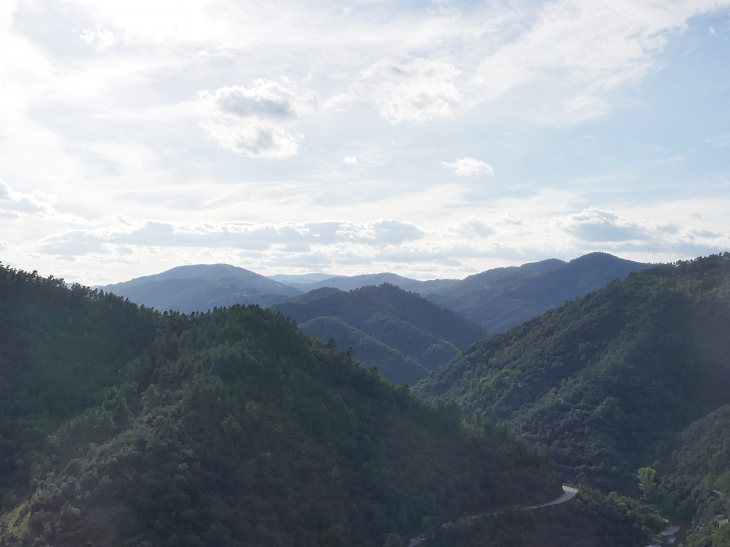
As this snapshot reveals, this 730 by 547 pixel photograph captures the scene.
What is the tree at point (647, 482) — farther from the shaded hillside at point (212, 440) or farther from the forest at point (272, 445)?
the shaded hillside at point (212, 440)

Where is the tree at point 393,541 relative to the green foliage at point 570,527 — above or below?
above

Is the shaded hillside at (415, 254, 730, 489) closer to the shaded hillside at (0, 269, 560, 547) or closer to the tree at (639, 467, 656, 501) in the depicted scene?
the tree at (639, 467, 656, 501)

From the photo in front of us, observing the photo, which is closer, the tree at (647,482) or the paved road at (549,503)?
the paved road at (549,503)

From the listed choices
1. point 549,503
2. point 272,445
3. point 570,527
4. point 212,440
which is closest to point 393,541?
point 272,445

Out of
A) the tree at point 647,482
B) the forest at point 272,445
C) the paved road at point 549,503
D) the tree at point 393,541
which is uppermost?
the forest at point 272,445

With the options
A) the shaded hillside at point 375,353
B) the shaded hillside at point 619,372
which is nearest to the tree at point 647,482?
the shaded hillside at point 619,372

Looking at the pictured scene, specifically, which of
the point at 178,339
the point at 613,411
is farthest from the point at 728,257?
the point at 178,339
